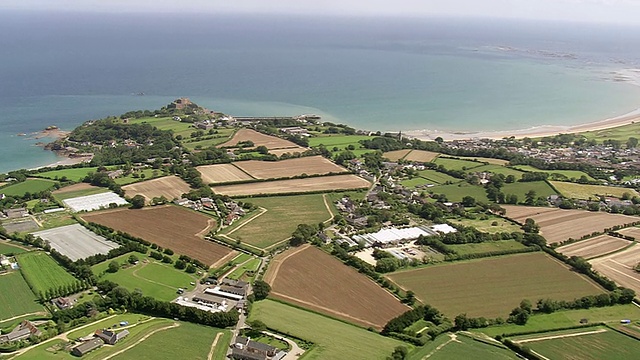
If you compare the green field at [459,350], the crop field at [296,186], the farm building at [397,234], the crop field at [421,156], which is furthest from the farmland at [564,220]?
the green field at [459,350]

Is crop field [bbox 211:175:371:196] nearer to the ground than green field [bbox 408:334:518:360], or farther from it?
farther from it

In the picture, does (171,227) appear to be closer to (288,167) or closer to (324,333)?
(324,333)

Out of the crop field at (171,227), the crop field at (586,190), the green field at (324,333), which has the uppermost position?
the crop field at (586,190)

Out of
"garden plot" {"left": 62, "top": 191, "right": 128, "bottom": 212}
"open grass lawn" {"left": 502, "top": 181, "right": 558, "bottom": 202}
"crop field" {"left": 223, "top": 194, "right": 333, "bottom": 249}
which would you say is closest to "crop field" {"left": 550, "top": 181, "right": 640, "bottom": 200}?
"open grass lawn" {"left": 502, "top": 181, "right": 558, "bottom": 202}

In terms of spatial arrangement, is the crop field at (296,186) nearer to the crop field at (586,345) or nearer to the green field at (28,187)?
the green field at (28,187)

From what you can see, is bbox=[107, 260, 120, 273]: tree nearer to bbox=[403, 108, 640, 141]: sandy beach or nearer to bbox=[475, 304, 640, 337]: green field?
bbox=[475, 304, 640, 337]: green field

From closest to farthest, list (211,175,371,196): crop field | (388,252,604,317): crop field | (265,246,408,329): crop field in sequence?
(265,246,408,329): crop field → (388,252,604,317): crop field → (211,175,371,196): crop field

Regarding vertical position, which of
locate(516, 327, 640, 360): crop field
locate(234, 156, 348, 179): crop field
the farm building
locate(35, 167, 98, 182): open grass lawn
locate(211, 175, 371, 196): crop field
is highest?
locate(234, 156, 348, 179): crop field
